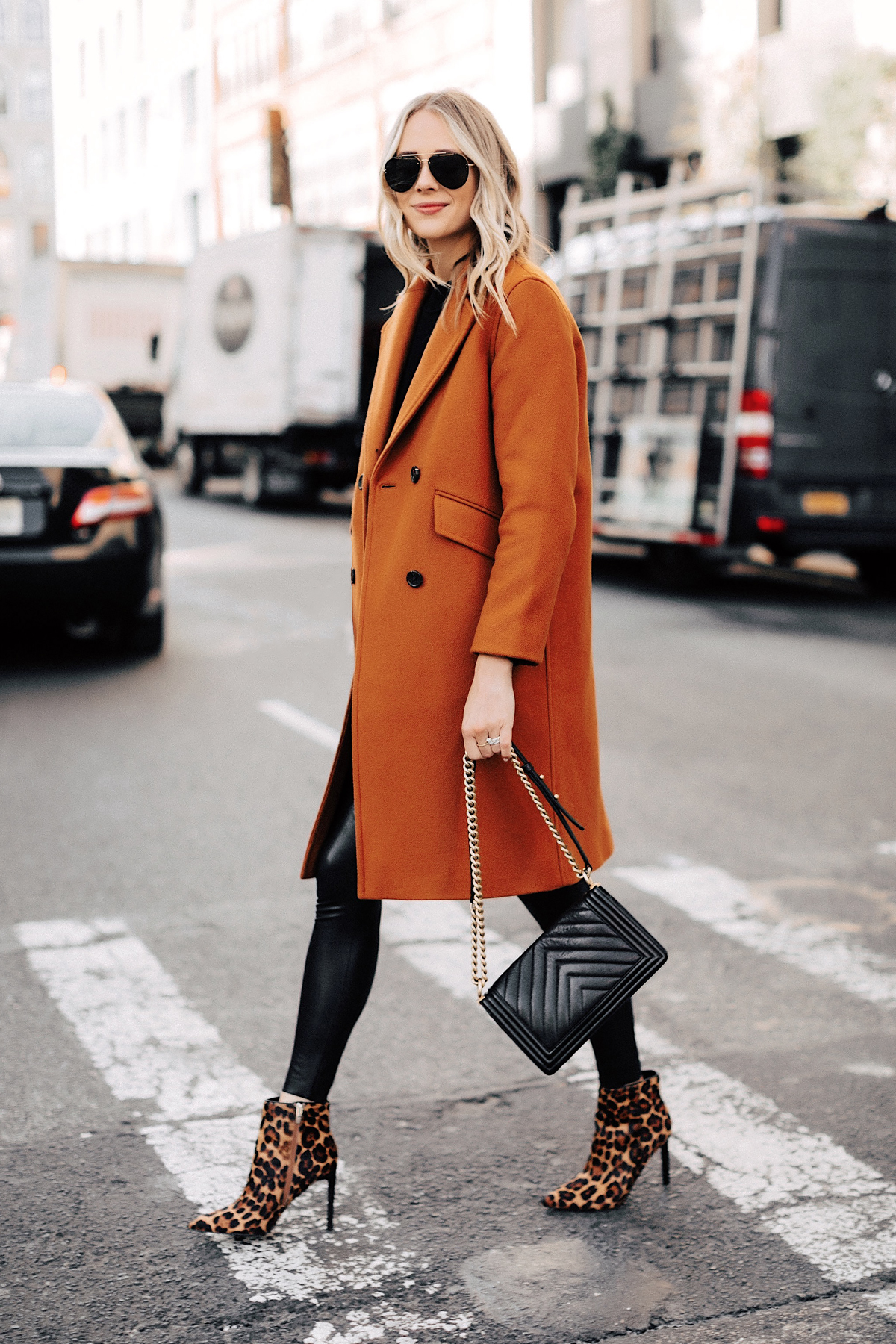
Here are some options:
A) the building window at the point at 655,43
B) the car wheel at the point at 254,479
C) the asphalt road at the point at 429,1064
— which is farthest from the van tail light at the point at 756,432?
the building window at the point at 655,43

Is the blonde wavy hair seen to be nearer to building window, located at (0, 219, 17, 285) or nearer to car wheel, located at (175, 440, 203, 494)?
car wheel, located at (175, 440, 203, 494)

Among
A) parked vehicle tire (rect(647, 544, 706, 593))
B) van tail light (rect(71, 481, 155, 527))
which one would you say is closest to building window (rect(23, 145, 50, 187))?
parked vehicle tire (rect(647, 544, 706, 593))

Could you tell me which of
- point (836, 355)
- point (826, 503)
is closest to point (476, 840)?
point (826, 503)

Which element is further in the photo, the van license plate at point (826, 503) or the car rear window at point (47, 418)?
the van license plate at point (826, 503)

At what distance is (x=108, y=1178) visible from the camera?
10.7ft

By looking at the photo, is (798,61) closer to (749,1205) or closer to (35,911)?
(35,911)

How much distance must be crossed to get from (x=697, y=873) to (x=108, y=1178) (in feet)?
8.74

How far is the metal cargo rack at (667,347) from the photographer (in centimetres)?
1217

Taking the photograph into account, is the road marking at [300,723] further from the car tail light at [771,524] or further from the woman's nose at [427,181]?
the car tail light at [771,524]

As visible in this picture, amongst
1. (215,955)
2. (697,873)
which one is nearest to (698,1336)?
(215,955)

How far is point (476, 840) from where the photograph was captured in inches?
114

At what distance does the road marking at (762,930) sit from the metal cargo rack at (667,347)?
23.2 feet

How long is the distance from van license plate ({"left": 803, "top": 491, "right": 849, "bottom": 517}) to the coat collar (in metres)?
9.38

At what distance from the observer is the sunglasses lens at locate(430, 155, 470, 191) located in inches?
113
